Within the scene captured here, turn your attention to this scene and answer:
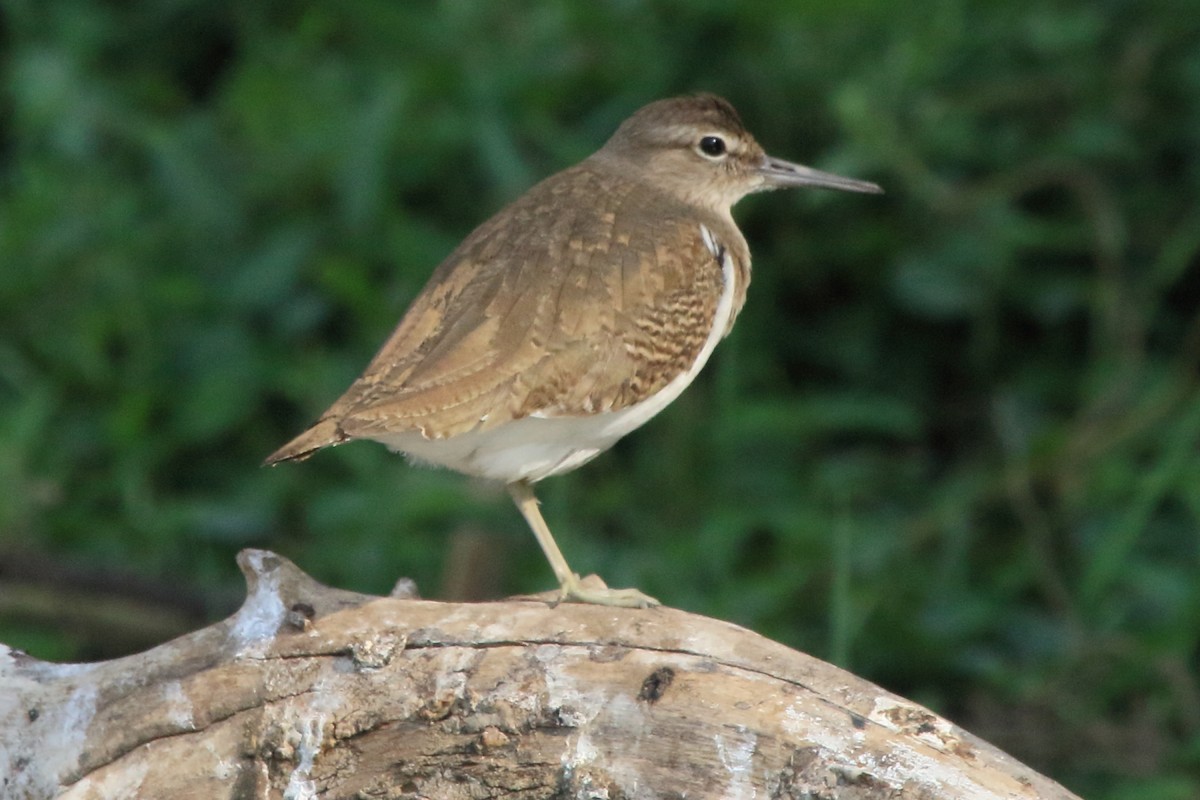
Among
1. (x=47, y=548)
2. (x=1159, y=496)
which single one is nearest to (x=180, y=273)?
(x=47, y=548)

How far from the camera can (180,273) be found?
767 cm

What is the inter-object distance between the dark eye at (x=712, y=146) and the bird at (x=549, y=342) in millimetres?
395

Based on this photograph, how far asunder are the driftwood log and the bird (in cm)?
39

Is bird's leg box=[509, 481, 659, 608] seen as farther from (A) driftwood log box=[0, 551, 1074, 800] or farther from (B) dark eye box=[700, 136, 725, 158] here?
(B) dark eye box=[700, 136, 725, 158]

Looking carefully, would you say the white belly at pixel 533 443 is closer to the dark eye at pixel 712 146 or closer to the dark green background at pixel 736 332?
the dark eye at pixel 712 146

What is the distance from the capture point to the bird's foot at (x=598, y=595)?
15.1 ft

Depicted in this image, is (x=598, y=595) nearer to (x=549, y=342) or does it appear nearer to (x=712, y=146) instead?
(x=549, y=342)

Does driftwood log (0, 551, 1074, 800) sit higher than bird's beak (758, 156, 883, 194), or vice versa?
bird's beak (758, 156, 883, 194)

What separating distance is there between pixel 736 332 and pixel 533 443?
9.24 feet

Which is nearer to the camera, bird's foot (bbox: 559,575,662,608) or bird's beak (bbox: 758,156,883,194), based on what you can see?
bird's foot (bbox: 559,575,662,608)

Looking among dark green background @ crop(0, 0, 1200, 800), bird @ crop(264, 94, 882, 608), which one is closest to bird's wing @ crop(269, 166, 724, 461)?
bird @ crop(264, 94, 882, 608)

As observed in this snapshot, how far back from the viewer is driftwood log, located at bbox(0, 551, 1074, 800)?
381 cm

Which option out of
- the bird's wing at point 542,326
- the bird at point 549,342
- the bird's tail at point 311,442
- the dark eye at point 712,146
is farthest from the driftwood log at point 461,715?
the dark eye at point 712,146

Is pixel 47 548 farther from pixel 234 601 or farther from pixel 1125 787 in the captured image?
pixel 1125 787
